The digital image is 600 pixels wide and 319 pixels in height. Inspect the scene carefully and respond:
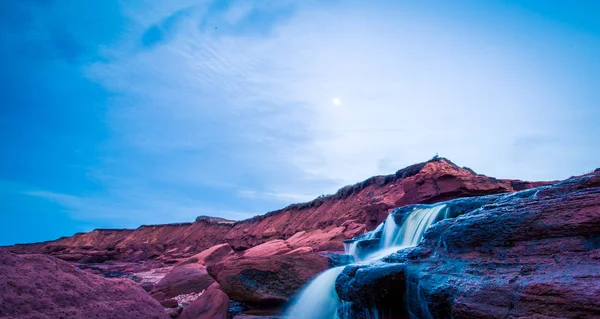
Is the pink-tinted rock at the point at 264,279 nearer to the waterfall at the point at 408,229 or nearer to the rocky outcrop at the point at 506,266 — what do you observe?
the rocky outcrop at the point at 506,266

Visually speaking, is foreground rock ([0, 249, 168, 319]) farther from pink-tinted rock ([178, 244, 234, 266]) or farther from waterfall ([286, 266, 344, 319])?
pink-tinted rock ([178, 244, 234, 266])

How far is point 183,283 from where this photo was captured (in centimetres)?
1071

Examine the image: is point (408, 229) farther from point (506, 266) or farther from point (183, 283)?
point (183, 283)

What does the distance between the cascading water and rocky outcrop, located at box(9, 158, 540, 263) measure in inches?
107

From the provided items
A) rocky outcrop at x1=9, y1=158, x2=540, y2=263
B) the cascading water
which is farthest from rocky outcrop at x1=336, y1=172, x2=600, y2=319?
rocky outcrop at x1=9, y1=158, x2=540, y2=263

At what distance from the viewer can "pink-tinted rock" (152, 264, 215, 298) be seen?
34.4ft

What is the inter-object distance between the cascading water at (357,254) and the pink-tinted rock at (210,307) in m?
1.38

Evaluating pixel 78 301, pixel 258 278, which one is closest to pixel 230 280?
pixel 258 278

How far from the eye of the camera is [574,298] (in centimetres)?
Answer: 312

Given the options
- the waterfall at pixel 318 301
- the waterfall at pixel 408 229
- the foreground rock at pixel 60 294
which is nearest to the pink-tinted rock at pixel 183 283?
the waterfall at pixel 318 301

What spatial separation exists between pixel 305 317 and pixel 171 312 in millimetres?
2768

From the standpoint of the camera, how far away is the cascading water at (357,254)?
7.21m

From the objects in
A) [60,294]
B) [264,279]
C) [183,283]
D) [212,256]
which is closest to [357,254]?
[264,279]

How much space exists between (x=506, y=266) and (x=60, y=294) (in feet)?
18.2
